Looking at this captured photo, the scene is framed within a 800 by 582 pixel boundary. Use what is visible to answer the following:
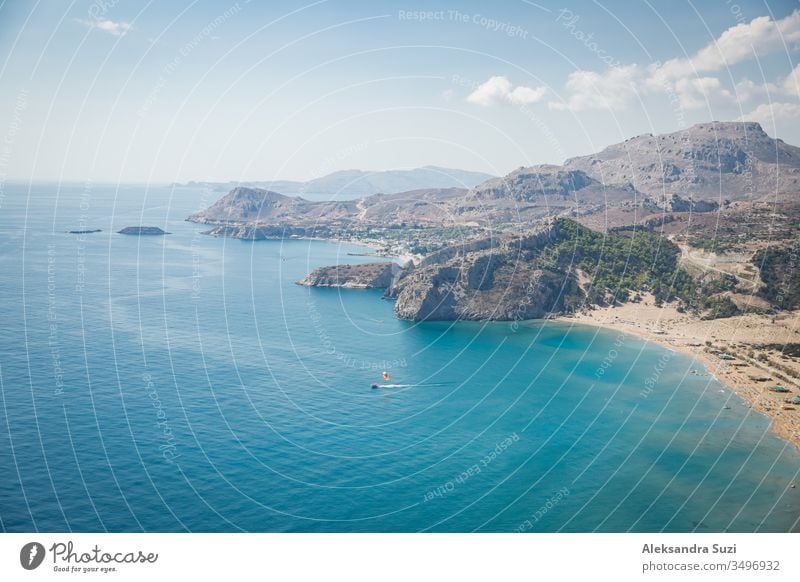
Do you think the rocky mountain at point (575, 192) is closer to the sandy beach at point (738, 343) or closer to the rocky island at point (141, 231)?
the rocky island at point (141, 231)

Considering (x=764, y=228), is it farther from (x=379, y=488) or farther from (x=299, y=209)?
(x=299, y=209)

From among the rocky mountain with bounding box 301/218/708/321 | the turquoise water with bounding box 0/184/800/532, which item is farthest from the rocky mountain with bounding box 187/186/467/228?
the turquoise water with bounding box 0/184/800/532

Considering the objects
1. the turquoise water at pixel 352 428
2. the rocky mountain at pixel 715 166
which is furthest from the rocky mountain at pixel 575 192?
the turquoise water at pixel 352 428

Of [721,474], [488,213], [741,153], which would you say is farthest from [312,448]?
[741,153]

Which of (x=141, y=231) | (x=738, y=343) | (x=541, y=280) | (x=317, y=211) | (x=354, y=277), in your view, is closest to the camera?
(x=738, y=343)

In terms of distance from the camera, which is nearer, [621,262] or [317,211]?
[621,262]

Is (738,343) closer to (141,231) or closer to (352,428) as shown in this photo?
(352,428)

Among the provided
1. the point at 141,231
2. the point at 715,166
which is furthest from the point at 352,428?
the point at 715,166
